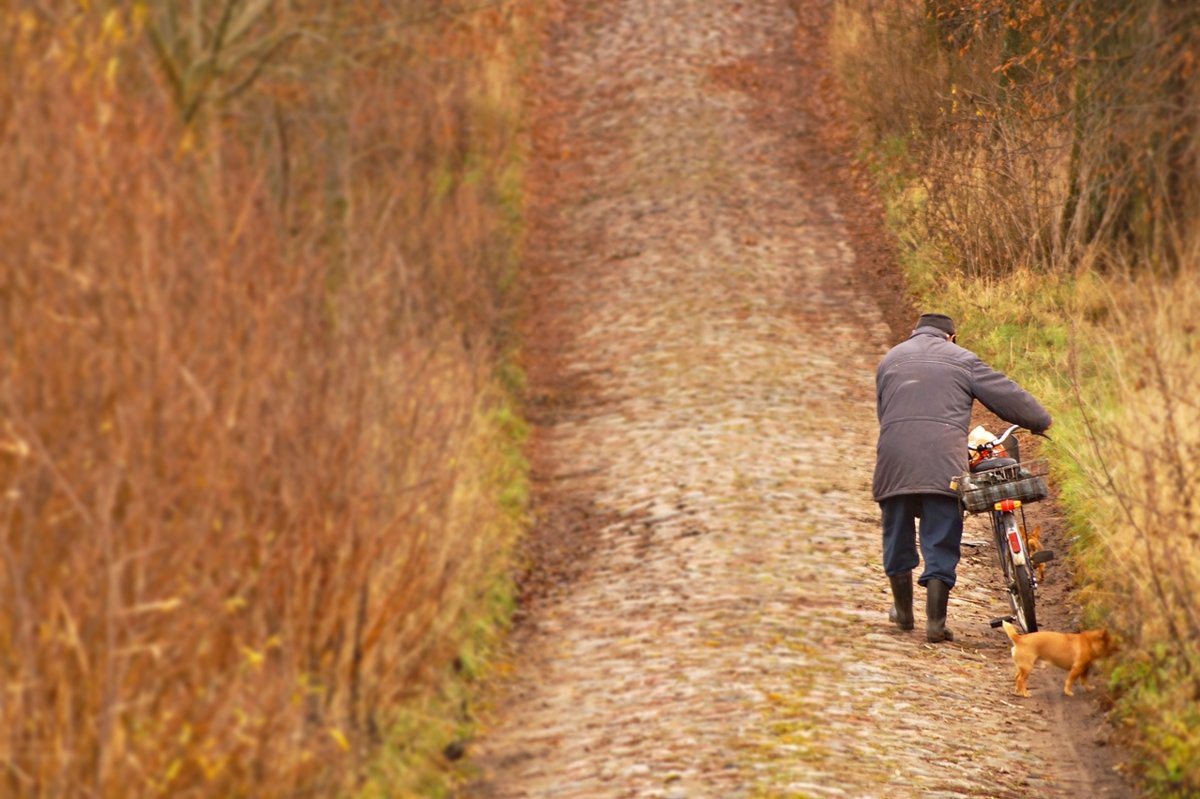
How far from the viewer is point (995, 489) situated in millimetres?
10539

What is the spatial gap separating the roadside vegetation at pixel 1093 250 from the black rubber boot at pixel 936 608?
927 mm

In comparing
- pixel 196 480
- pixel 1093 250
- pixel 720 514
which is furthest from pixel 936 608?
pixel 1093 250

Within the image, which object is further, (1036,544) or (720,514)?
(720,514)

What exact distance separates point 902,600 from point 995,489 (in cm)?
Result: 97

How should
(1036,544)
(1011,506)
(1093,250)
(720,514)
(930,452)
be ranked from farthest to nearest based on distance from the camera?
(1093,250), (720,514), (1036,544), (930,452), (1011,506)

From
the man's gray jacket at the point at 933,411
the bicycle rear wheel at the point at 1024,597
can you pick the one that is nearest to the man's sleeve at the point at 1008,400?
the man's gray jacket at the point at 933,411

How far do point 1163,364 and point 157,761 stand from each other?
6.16 meters

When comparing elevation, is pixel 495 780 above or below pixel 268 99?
below

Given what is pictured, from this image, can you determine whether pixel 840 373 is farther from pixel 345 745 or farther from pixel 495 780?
pixel 345 745

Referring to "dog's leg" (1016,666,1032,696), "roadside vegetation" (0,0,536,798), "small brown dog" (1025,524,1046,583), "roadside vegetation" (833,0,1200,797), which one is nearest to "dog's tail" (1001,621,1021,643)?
"dog's leg" (1016,666,1032,696)

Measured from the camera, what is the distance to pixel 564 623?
11.2 meters

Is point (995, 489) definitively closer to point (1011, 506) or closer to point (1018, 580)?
point (1011, 506)

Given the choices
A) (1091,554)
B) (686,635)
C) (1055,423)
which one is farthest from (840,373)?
(686,635)

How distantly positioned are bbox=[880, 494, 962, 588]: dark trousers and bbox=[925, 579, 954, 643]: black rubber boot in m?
0.04
